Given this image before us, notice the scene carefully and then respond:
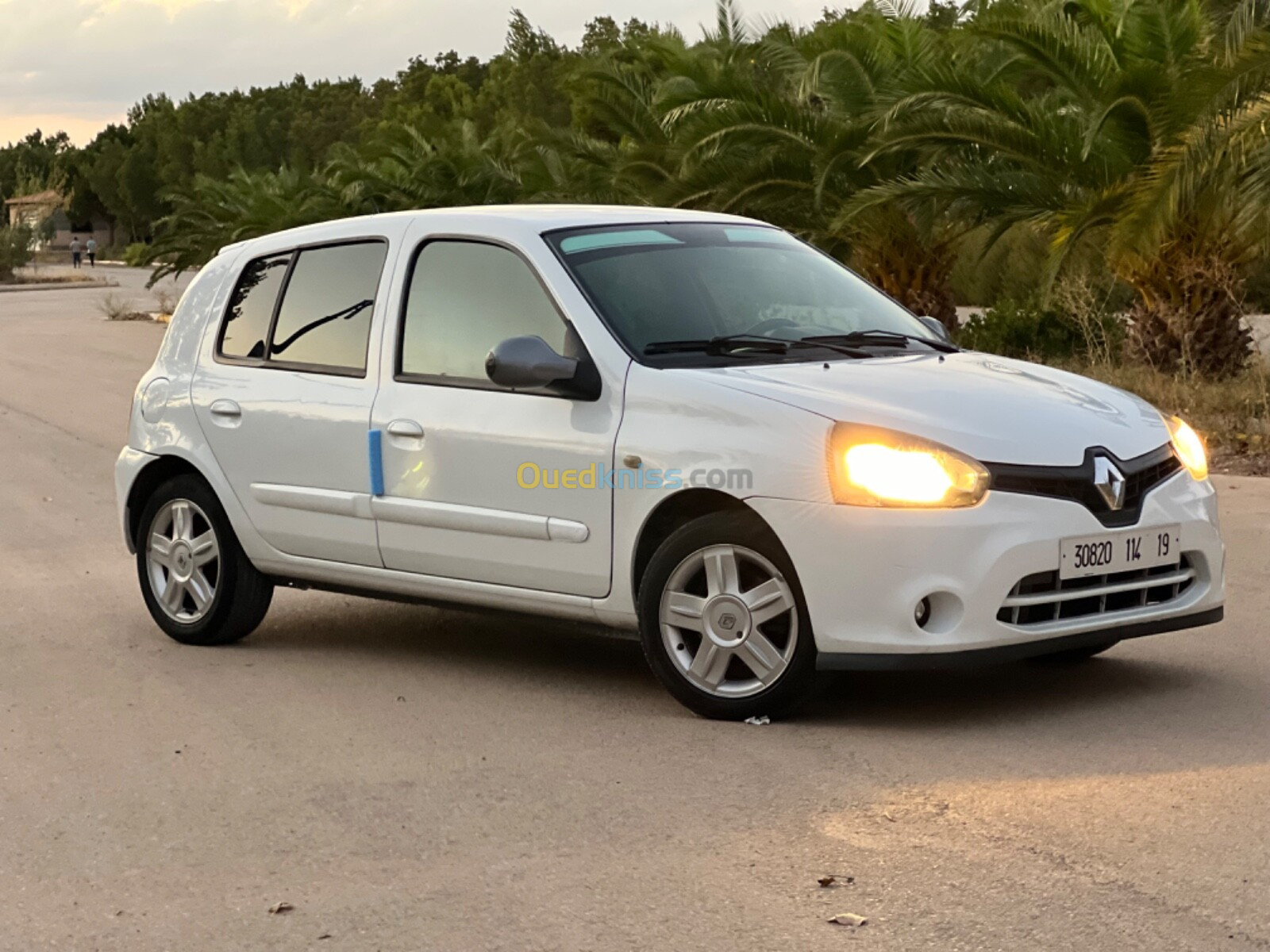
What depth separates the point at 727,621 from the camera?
6.30 meters

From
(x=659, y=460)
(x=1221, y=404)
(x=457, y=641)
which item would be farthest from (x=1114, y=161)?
(x=659, y=460)

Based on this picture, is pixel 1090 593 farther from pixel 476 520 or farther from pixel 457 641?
pixel 457 641

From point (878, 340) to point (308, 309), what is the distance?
2288 millimetres

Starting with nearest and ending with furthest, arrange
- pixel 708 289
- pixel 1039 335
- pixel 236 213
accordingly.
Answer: pixel 708 289 → pixel 1039 335 → pixel 236 213

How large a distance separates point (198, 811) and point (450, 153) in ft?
93.7

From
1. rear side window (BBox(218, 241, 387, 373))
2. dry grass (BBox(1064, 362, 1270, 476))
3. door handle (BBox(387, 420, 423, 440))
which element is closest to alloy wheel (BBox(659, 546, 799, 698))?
door handle (BBox(387, 420, 423, 440))

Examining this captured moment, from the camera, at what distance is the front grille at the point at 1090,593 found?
19.8 feet

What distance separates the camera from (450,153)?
3334 cm

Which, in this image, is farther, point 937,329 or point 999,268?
point 999,268

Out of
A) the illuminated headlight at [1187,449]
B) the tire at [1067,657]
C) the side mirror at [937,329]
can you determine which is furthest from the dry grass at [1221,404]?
the illuminated headlight at [1187,449]

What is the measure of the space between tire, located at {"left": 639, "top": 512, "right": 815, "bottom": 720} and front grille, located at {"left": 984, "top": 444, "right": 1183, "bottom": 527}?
0.73 metres

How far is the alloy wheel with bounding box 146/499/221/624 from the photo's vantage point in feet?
26.7

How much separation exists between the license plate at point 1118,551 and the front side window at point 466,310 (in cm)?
193

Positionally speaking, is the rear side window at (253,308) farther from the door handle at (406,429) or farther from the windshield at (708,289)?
the windshield at (708,289)
